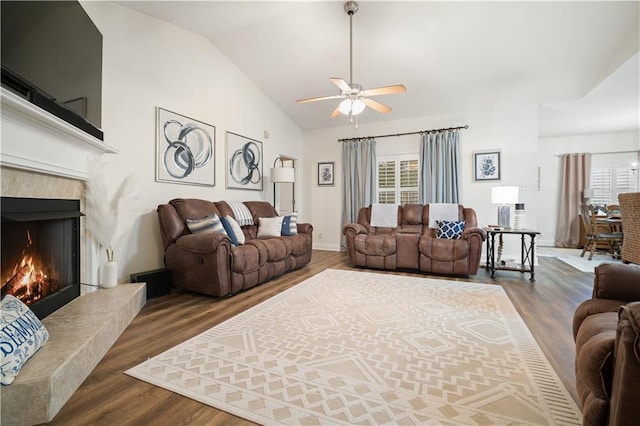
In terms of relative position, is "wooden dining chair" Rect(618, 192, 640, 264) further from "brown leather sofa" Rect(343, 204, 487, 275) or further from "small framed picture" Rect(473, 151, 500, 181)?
"small framed picture" Rect(473, 151, 500, 181)

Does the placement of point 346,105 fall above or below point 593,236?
above

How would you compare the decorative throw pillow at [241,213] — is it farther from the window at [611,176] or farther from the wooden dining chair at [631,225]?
the window at [611,176]

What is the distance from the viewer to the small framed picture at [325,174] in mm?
6348

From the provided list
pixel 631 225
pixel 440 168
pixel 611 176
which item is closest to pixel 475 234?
pixel 631 225

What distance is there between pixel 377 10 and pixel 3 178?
3.75 m

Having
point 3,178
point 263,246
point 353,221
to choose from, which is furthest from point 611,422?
point 353,221

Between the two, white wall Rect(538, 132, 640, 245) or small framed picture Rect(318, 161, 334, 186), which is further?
white wall Rect(538, 132, 640, 245)

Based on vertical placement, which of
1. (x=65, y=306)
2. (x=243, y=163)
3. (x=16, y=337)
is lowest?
(x=65, y=306)

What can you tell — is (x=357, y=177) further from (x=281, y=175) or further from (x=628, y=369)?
(x=628, y=369)

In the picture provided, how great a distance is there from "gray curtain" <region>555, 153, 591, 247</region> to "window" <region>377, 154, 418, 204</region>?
154 inches

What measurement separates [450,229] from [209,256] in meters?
3.39

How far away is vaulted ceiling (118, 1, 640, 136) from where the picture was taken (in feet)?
10.8

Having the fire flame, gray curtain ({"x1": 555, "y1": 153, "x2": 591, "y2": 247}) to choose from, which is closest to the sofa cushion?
the fire flame

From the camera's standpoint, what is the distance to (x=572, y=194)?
6.60 m
